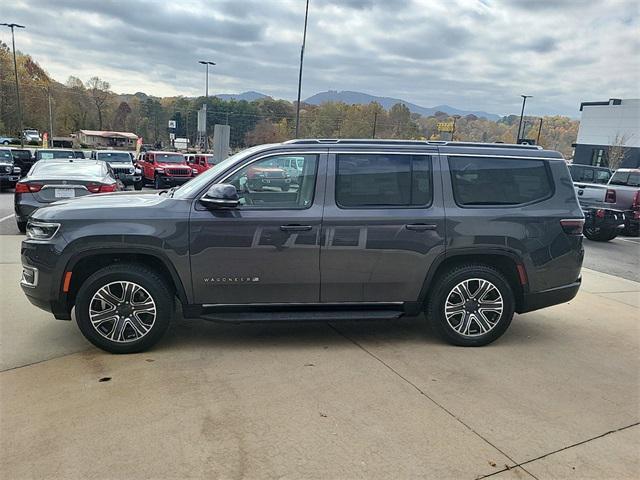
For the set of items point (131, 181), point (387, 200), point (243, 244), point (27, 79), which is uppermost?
point (27, 79)

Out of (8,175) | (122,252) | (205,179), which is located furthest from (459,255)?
(8,175)

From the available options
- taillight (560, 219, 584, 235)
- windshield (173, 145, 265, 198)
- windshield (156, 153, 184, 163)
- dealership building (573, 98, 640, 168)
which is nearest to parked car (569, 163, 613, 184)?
taillight (560, 219, 584, 235)

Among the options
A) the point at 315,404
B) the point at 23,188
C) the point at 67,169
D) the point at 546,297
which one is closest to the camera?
the point at 315,404

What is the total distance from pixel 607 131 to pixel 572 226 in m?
55.3

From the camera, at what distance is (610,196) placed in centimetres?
1236

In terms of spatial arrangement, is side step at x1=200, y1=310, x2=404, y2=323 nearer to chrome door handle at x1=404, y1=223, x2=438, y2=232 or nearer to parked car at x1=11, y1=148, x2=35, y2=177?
chrome door handle at x1=404, y1=223, x2=438, y2=232

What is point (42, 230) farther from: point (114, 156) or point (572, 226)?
point (114, 156)

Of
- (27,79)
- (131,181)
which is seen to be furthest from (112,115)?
(131,181)

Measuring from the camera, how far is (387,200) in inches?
175

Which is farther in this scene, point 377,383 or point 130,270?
point 130,270

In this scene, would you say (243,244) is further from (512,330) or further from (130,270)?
(512,330)

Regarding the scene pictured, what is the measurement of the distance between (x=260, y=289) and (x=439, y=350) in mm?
1745

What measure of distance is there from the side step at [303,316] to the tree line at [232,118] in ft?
167

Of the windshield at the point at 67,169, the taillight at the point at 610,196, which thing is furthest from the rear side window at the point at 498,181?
the taillight at the point at 610,196
